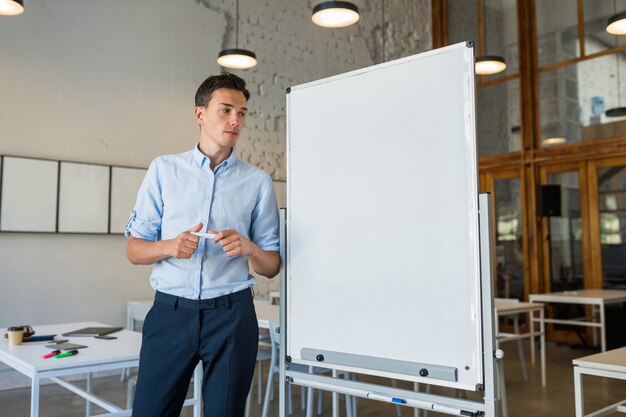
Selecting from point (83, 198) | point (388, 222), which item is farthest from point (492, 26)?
point (388, 222)

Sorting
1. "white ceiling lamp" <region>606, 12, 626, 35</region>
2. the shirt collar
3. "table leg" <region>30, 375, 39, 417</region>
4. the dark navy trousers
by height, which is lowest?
"table leg" <region>30, 375, 39, 417</region>

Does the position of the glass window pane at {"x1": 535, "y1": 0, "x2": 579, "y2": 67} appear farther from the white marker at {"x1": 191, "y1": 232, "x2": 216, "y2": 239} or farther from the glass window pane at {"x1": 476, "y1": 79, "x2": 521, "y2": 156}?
the white marker at {"x1": 191, "y1": 232, "x2": 216, "y2": 239}

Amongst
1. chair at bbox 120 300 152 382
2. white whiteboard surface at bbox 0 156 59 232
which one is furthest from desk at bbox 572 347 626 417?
white whiteboard surface at bbox 0 156 59 232

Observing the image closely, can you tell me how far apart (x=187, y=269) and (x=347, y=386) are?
2.24 ft

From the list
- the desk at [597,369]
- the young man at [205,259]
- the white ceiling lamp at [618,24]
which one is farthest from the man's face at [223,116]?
the white ceiling lamp at [618,24]

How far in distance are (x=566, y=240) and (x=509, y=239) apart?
28.9 inches

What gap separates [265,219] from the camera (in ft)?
6.02

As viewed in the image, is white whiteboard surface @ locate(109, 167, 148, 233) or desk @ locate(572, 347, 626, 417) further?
white whiteboard surface @ locate(109, 167, 148, 233)

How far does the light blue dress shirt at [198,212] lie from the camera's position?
5.45 ft

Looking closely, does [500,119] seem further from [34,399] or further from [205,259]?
[34,399]

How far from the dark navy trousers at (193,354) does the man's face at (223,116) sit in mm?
484

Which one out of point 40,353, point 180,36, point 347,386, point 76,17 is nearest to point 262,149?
point 180,36

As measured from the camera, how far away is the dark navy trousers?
1.61m

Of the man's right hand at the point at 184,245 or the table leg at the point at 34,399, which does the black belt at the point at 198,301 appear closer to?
the man's right hand at the point at 184,245
